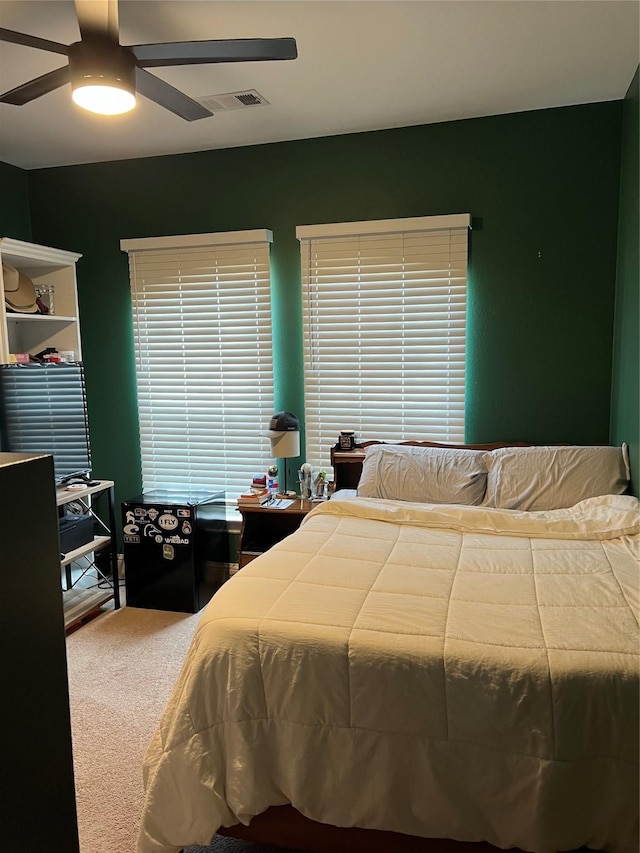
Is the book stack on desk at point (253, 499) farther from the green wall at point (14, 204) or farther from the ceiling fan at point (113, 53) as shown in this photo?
the green wall at point (14, 204)

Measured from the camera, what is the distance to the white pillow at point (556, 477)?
2.96m

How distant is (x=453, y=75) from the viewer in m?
2.86

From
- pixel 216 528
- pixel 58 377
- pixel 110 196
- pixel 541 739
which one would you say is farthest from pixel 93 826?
pixel 110 196

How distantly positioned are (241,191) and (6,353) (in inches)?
69.4

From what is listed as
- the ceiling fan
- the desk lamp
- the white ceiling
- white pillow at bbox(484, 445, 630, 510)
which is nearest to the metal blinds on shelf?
the desk lamp

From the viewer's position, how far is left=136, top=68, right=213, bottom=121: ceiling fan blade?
86.4 inches

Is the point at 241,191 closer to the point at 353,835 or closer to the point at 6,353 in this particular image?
the point at 6,353

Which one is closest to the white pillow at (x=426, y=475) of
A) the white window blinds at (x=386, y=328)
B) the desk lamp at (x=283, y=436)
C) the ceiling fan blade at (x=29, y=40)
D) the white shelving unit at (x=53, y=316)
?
the white window blinds at (x=386, y=328)

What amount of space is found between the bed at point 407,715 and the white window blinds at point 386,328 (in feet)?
5.59

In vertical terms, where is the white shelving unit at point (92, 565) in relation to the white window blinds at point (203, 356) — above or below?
below

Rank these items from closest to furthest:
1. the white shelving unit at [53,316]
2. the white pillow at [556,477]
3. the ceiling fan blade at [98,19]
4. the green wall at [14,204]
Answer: the ceiling fan blade at [98,19]
the white pillow at [556,477]
the white shelving unit at [53,316]
the green wall at [14,204]

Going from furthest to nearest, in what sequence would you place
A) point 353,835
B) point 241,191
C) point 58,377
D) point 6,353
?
point 241,191, point 58,377, point 6,353, point 353,835

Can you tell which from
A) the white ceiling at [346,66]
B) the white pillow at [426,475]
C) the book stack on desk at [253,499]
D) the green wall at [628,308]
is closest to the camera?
the white ceiling at [346,66]

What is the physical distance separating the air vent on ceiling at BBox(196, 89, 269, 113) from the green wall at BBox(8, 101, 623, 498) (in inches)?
8.0
